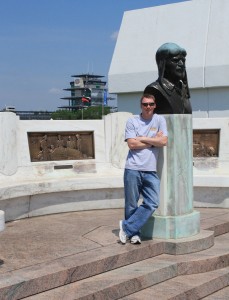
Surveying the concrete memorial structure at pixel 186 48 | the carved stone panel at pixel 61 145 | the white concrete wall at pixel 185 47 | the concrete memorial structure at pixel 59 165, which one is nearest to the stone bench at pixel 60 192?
the concrete memorial structure at pixel 59 165

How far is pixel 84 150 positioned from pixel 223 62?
22.1 ft

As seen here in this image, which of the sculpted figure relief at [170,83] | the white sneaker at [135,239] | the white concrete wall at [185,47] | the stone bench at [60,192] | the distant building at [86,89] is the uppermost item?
the distant building at [86,89]

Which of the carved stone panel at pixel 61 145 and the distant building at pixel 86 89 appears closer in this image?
the carved stone panel at pixel 61 145

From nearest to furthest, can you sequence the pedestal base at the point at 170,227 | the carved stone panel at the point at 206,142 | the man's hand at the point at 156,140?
the man's hand at the point at 156,140 < the pedestal base at the point at 170,227 < the carved stone panel at the point at 206,142

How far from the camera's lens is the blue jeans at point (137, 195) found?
15.5ft

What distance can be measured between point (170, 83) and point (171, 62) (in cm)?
24

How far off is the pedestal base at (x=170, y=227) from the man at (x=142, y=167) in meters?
0.31

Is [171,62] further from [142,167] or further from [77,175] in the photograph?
[77,175]

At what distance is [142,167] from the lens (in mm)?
4727

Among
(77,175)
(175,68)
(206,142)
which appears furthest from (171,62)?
(77,175)

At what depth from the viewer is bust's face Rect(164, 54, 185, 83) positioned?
5.23m

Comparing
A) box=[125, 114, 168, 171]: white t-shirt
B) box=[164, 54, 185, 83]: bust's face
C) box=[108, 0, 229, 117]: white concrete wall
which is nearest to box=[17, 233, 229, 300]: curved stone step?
box=[125, 114, 168, 171]: white t-shirt

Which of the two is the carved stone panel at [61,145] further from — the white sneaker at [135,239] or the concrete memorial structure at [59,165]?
the white sneaker at [135,239]

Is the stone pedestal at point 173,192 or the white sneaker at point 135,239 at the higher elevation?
the stone pedestal at point 173,192
